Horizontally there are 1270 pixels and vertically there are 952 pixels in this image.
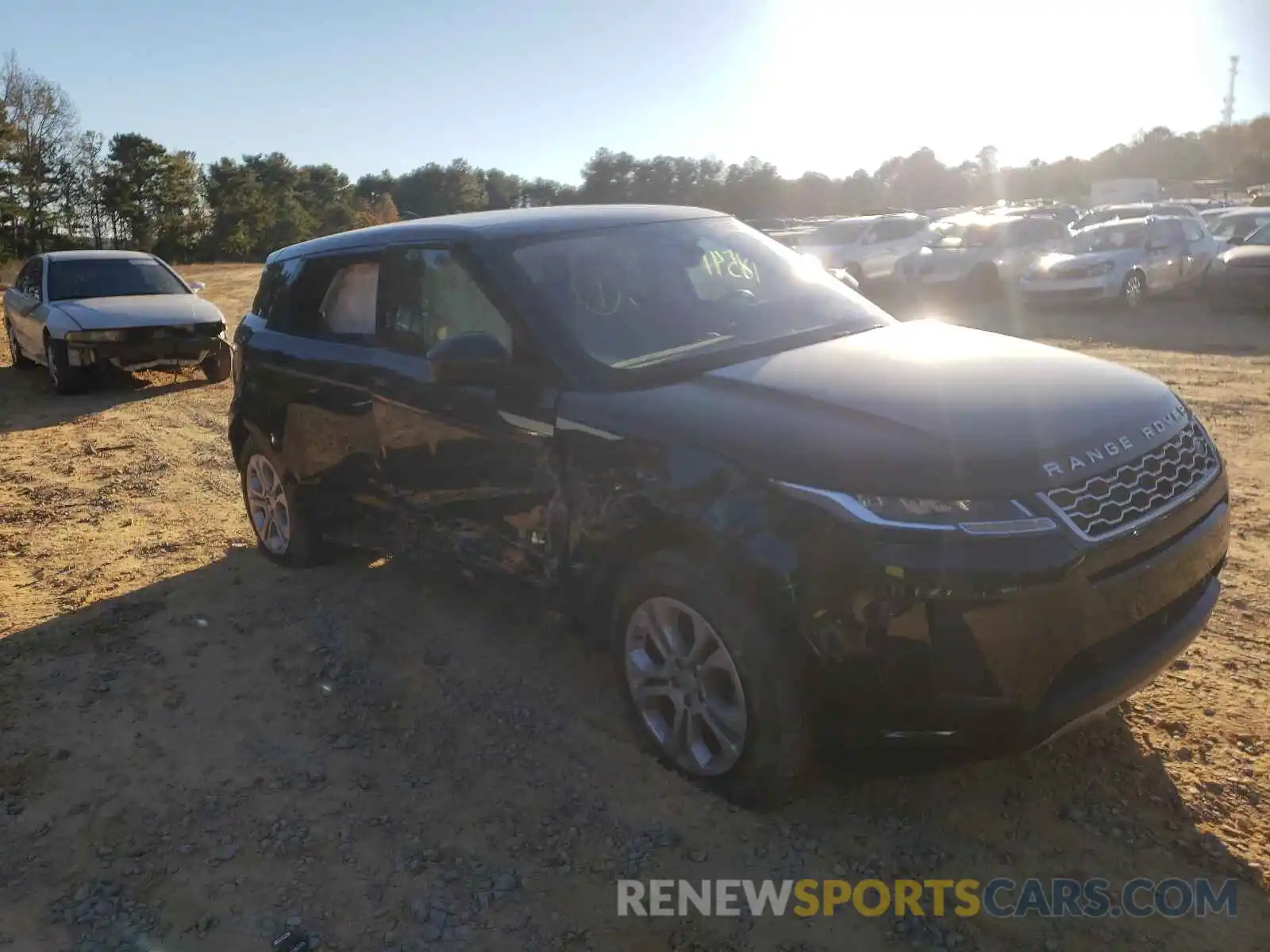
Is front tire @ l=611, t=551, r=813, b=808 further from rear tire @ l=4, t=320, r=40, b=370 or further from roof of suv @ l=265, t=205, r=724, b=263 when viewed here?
rear tire @ l=4, t=320, r=40, b=370

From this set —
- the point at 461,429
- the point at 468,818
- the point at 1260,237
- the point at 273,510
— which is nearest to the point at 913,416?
the point at 461,429

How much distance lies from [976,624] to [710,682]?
90cm

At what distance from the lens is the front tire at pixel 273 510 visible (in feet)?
17.6

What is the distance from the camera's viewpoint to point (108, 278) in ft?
40.9

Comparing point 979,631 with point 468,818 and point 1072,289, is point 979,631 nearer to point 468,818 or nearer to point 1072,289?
point 468,818

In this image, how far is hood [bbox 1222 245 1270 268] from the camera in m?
13.9

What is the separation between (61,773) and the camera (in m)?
3.75

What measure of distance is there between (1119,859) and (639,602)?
1625mm

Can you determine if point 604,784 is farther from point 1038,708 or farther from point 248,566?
point 248,566

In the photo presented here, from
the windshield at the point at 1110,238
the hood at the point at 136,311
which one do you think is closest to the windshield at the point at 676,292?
the hood at the point at 136,311

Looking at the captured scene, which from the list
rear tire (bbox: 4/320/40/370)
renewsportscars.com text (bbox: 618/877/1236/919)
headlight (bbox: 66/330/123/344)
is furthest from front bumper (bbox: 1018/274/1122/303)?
rear tire (bbox: 4/320/40/370)

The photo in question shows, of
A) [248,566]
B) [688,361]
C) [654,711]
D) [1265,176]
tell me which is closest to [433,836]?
[654,711]

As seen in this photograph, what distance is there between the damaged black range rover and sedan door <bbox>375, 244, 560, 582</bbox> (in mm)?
15

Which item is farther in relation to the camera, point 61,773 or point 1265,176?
point 1265,176
